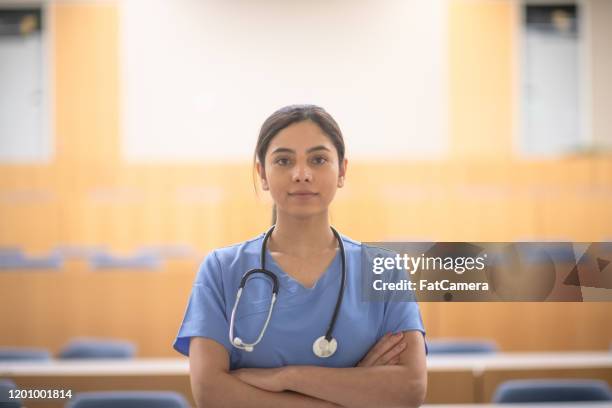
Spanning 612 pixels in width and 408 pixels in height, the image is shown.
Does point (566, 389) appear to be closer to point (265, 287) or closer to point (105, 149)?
point (265, 287)

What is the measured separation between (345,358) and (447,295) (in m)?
0.25

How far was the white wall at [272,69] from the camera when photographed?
8359 millimetres

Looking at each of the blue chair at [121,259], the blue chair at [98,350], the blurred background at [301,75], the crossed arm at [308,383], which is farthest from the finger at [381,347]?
the blurred background at [301,75]

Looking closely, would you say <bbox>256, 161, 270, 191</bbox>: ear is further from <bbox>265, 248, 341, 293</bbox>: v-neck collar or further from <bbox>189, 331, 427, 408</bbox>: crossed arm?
<bbox>189, 331, 427, 408</bbox>: crossed arm

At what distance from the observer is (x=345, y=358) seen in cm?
139

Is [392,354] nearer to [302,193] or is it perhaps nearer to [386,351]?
[386,351]

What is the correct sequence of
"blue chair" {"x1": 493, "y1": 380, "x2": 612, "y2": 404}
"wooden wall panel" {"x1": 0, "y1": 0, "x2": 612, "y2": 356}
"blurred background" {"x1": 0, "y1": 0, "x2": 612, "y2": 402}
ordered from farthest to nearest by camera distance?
"blurred background" {"x1": 0, "y1": 0, "x2": 612, "y2": 402}, "wooden wall panel" {"x1": 0, "y1": 0, "x2": 612, "y2": 356}, "blue chair" {"x1": 493, "y1": 380, "x2": 612, "y2": 404}

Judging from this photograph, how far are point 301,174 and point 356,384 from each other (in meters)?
0.41

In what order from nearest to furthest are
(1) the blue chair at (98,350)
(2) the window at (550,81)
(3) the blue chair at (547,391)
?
(3) the blue chair at (547,391) < (1) the blue chair at (98,350) < (2) the window at (550,81)

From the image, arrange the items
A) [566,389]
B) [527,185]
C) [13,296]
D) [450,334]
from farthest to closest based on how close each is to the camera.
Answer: [527,185]
[13,296]
[450,334]
[566,389]

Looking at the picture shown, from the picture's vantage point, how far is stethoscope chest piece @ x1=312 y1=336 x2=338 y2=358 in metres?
1.38

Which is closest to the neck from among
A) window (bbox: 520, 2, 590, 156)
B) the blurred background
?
the blurred background

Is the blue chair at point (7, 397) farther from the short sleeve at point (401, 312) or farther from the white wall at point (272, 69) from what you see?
the white wall at point (272, 69)

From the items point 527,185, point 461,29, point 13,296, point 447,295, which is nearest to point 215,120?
point 461,29
